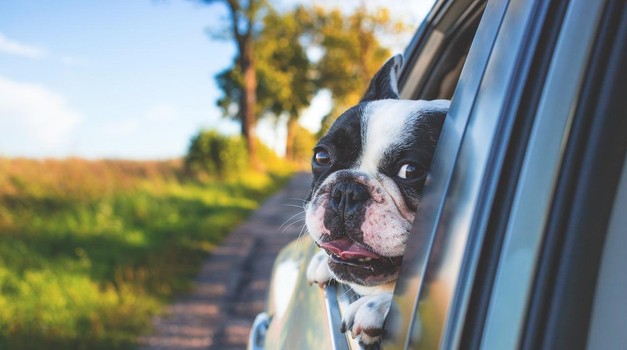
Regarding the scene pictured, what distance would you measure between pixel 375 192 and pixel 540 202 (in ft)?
2.40

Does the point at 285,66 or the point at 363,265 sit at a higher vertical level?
the point at 285,66

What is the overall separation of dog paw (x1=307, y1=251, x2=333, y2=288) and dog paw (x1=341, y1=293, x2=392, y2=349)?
0.43 metres

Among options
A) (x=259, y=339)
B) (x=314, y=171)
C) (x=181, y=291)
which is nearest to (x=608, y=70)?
(x=314, y=171)

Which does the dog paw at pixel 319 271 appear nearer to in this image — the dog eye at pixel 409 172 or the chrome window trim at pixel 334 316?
the chrome window trim at pixel 334 316

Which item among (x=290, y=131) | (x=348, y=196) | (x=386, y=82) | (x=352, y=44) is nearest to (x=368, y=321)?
(x=348, y=196)

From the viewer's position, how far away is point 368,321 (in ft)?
4.20

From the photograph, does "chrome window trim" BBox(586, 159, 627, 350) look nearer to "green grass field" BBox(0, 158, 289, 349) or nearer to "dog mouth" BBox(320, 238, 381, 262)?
"dog mouth" BBox(320, 238, 381, 262)

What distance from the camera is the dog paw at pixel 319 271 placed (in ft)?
6.06

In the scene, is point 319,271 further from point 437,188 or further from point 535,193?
point 535,193

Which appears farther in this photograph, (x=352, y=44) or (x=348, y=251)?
(x=352, y=44)

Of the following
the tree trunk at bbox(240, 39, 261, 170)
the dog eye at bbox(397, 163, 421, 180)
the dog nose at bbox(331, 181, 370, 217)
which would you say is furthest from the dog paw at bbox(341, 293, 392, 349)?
the tree trunk at bbox(240, 39, 261, 170)

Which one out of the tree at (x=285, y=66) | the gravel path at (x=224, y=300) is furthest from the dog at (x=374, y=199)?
the tree at (x=285, y=66)

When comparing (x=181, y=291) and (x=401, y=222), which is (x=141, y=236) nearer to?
(x=181, y=291)

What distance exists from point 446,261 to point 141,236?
23.8ft
